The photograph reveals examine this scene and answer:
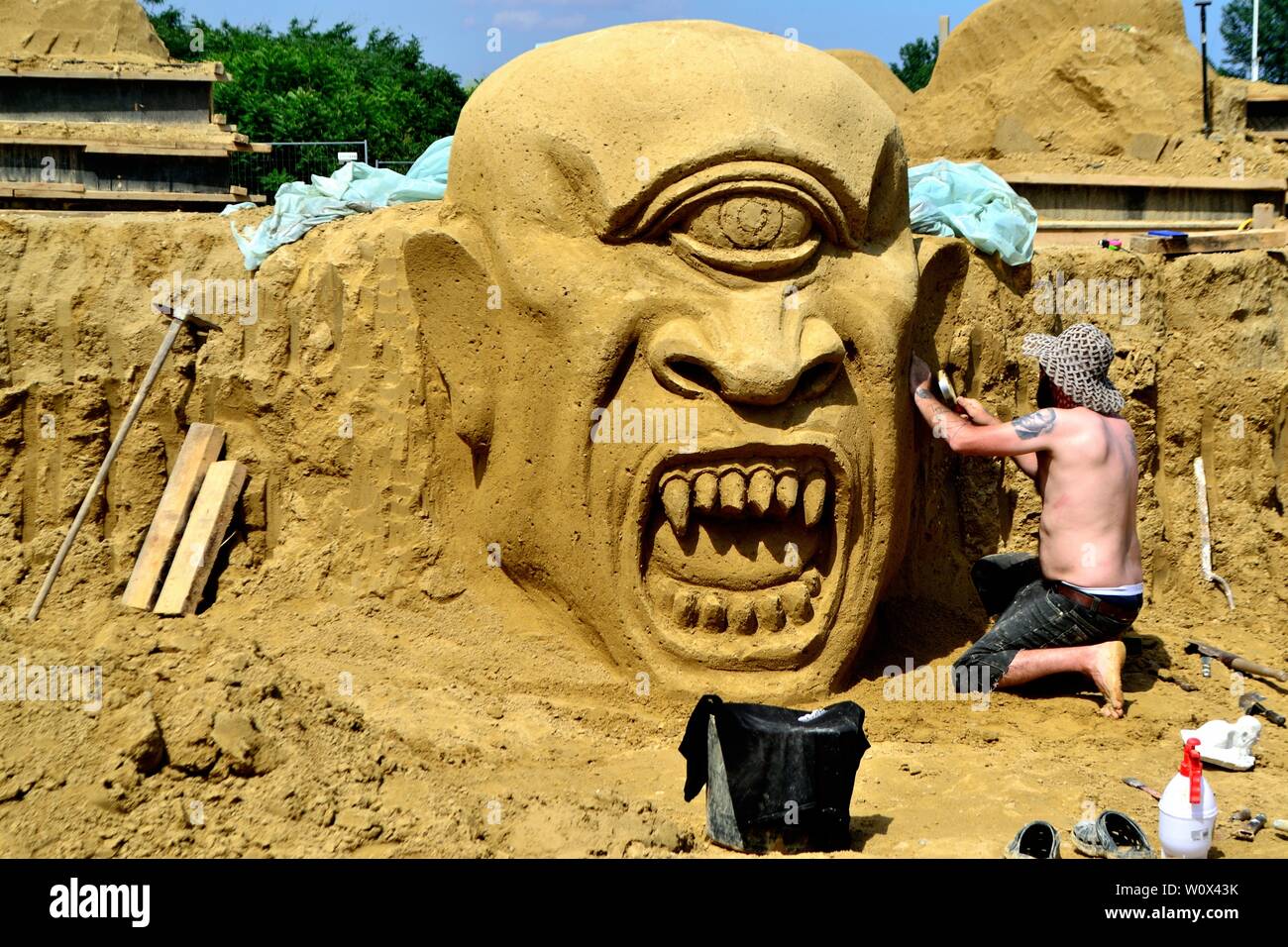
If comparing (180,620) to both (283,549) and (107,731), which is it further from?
→ (107,731)

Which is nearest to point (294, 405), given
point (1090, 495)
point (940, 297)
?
point (940, 297)

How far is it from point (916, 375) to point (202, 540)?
2.79 m

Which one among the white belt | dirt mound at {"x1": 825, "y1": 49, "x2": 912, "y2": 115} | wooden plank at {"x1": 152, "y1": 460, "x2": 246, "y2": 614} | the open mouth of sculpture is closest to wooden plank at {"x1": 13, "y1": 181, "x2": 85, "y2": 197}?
wooden plank at {"x1": 152, "y1": 460, "x2": 246, "y2": 614}

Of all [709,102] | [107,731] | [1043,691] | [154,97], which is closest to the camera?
[107,731]

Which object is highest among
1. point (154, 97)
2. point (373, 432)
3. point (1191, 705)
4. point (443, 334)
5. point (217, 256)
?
point (154, 97)

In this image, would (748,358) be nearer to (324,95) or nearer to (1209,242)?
(1209,242)

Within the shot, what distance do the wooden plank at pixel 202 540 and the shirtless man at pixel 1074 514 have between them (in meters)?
2.68

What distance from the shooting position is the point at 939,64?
12.7 m

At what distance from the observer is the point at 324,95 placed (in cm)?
1806

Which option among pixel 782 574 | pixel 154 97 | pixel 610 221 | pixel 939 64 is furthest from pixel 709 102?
pixel 939 64

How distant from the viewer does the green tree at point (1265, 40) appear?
76.3 feet

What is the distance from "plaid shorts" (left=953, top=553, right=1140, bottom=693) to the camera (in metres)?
5.24

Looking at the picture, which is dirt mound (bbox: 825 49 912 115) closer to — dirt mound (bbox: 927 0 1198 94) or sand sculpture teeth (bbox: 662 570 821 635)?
dirt mound (bbox: 927 0 1198 94)

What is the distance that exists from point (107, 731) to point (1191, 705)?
3758 mm
